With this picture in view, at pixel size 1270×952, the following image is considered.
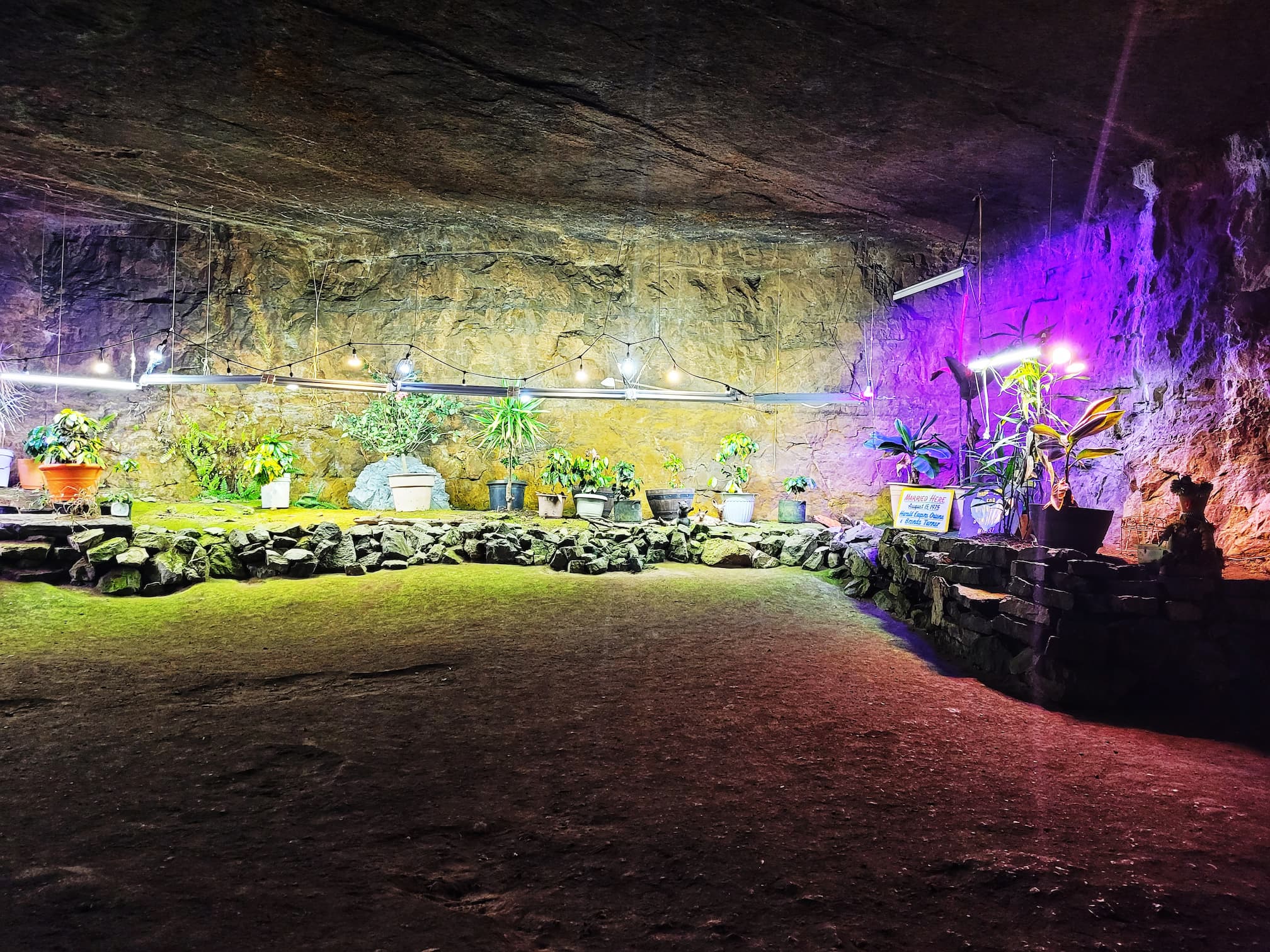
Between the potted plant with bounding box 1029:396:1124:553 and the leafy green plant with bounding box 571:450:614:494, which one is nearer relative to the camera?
the potted plant with bounding box 1029:396:1124:553

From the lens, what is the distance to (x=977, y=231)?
10414 mm

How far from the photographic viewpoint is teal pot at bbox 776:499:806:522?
11320 mm

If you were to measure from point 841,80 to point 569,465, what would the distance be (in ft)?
23.5

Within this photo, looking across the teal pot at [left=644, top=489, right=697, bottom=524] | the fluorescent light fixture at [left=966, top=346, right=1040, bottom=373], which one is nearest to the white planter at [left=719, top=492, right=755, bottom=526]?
the teal pot at [left=644, top=489, right=697, bottom=524]

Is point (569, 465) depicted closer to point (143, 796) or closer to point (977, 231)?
point (977, 231)

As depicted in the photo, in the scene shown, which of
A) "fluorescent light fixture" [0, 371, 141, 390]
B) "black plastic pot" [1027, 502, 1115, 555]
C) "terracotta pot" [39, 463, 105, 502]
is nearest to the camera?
"black plastic pot" [1027, 502, 1115, 555]

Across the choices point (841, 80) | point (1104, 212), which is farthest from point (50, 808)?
point (1104, 212)

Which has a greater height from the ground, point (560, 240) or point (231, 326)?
point (560, 240)

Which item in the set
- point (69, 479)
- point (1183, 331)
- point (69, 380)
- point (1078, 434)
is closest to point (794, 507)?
point (1183, 331)

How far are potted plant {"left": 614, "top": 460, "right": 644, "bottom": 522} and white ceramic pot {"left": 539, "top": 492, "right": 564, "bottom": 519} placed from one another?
35.9 inches

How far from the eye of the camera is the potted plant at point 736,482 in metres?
11.1

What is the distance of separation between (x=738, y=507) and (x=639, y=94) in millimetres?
6363

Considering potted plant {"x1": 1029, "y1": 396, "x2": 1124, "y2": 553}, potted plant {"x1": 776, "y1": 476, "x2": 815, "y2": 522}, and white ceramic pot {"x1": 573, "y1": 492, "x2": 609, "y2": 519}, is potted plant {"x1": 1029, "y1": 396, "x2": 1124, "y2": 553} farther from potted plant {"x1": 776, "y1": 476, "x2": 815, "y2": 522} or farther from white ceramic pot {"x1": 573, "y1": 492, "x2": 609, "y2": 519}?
white ceramic pot {"x1": 573, "y1": 492, "x2": 609, "y2": 519}

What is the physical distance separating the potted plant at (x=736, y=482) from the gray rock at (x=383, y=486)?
16.8 feet
